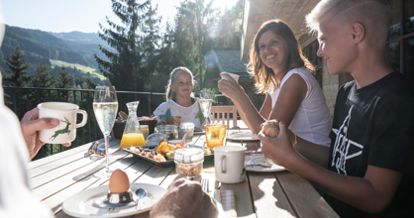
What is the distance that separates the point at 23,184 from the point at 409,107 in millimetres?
1212

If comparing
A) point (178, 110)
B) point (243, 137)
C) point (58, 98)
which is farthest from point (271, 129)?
point (58, 98)

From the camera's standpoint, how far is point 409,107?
115 centimetres

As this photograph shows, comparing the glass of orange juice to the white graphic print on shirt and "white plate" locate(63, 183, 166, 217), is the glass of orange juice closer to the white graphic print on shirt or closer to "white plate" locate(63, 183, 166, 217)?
the white graphic print on shirt

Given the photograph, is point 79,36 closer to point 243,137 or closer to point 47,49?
point 47,49

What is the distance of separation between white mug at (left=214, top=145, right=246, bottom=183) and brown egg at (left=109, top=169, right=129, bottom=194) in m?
0.36

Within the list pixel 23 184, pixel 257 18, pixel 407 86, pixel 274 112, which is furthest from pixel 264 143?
pixel 257 18

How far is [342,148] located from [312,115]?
61 centimetres

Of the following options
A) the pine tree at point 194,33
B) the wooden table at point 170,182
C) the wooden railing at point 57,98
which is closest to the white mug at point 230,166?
the wooden table at point 170,182

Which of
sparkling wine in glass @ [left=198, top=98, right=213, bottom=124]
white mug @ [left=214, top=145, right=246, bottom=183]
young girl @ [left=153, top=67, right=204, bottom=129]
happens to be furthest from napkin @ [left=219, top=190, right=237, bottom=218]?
young girl @ [left=153, top=67, right=204, bottom=129]

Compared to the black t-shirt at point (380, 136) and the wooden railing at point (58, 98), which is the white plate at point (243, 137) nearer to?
the black t-shirt at point (380, 136)

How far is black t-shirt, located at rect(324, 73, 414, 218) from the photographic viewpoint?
1138mm

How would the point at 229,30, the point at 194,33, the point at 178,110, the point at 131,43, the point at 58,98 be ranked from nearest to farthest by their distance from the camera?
the point at 178,110
the point at 58,98
the point at 131,43
the point at 194,33
the point at 229,30

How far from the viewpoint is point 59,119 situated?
1.04 m

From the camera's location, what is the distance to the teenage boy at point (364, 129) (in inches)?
44.9
